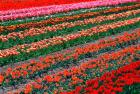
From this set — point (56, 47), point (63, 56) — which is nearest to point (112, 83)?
point (63, 56)

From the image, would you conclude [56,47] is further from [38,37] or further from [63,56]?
[38,37]

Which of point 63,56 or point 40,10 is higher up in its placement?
point 40,10

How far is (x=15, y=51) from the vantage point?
18.7m

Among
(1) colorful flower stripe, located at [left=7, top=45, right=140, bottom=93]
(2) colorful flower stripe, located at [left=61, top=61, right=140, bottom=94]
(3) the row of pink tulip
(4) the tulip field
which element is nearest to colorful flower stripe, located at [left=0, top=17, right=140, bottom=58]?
(4) the tulip field

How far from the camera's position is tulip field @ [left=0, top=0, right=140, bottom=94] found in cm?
1120

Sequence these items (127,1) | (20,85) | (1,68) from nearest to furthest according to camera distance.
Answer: (20,85), (1,68), (127,1)

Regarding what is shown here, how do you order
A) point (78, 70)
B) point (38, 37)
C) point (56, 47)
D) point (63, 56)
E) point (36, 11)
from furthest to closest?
point (36, 11)
point (38, 37)
point (56, 47)
point (63, 56)
point (78, 70)

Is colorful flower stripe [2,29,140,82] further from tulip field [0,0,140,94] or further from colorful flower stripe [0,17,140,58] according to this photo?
colorful flower stripe [0,17,140,58]

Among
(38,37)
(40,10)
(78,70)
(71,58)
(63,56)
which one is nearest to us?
(78,70)

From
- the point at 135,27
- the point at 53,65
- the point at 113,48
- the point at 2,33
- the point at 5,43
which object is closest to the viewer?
the point at 53,65

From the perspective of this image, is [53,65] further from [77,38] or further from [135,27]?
[135,27]

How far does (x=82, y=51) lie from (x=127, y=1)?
2560 cm

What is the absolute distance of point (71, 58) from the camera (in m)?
17.2

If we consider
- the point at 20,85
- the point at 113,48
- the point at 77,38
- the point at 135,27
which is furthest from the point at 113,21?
the point at 20,85
